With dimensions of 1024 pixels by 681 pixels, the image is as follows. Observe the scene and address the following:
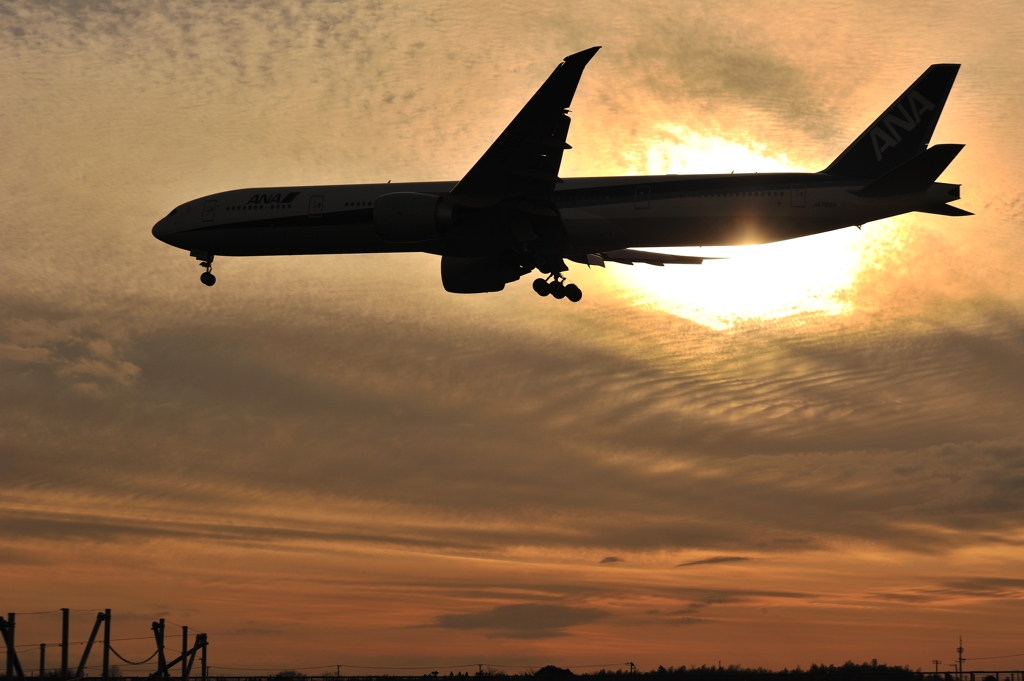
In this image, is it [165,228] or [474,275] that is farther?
[165,228]

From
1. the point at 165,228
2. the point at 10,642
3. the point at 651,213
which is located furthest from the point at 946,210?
the point at 10,642

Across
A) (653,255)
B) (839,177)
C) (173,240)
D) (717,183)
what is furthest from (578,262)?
(173,240)

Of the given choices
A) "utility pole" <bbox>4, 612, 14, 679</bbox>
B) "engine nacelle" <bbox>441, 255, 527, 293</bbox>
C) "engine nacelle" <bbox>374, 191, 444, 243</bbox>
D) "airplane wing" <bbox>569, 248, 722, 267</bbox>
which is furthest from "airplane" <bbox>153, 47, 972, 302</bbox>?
"utility pole" <bbox>4, 612, 14, 679</bbox>

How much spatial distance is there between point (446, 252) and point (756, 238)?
10154 millimetres

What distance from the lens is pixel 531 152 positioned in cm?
3503

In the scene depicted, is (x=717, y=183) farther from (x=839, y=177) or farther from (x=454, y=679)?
(x=454, y=679)

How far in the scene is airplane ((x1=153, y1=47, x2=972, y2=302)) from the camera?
35094 mm

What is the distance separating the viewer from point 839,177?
1458 inches

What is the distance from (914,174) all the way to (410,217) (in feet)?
50.6

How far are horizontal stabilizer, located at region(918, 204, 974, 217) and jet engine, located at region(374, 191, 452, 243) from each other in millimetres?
14835

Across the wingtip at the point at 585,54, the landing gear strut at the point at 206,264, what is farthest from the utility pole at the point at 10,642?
the wingtip at the point at 585,54

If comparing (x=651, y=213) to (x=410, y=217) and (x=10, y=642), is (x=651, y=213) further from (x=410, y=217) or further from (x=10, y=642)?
(x=10, y=642)

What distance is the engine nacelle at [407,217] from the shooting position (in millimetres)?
36094

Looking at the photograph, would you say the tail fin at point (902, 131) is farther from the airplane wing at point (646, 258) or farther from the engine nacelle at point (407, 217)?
the engine nacelle at point (407, 217)
